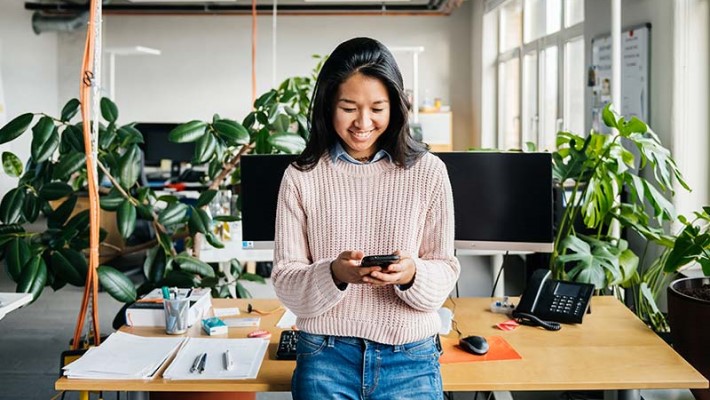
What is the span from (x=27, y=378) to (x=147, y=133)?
157 inches

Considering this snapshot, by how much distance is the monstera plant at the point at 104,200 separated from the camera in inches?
106

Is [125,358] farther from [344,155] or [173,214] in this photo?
[173,214]

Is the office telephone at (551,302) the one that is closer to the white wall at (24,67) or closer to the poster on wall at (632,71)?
the poster on wall at (632,71)

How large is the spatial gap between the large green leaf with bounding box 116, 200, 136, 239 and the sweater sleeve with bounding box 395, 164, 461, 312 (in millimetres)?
1447

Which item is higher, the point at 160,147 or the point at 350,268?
the point at 160,147

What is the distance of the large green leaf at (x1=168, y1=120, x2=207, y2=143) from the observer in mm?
2846

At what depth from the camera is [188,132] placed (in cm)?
287

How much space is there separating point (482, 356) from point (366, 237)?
593 mm

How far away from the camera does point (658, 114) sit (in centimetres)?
386

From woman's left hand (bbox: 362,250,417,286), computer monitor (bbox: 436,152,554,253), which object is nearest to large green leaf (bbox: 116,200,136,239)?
computer monitor (bbox: 436,152,554,253)

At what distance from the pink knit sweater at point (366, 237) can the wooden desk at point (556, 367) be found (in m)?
0.28

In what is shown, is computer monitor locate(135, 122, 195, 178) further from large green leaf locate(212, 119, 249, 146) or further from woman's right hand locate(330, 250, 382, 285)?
woman's right hand locate(330, 250, 382, 285)

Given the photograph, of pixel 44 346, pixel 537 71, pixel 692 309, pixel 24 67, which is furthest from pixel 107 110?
pixel 24 67

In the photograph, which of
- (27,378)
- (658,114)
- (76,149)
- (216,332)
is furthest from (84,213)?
(658,114)
